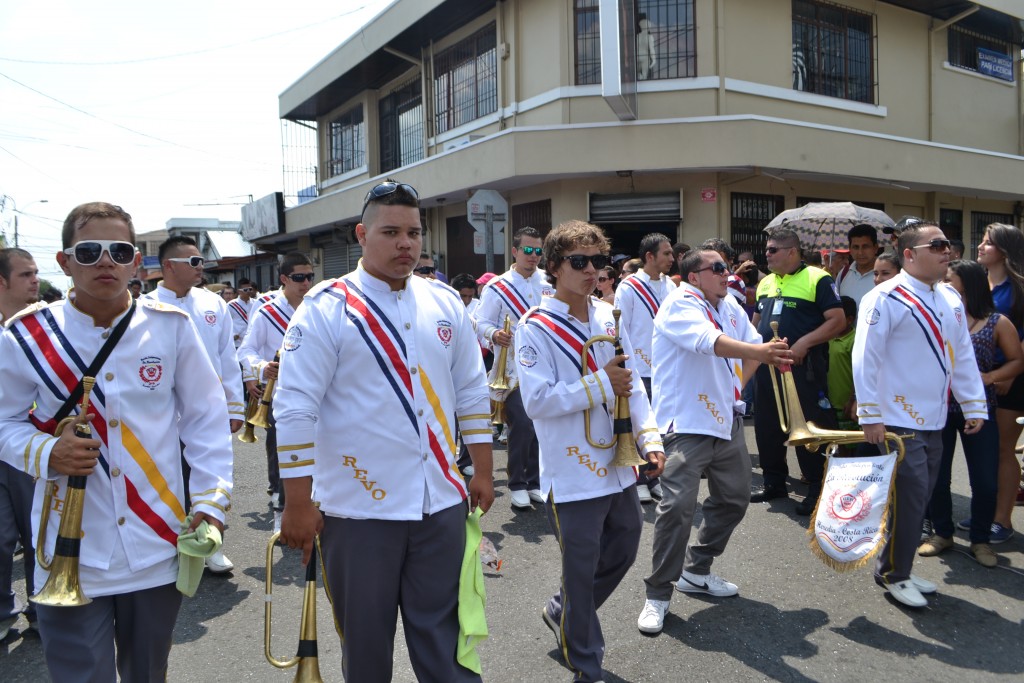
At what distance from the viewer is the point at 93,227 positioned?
2818mm

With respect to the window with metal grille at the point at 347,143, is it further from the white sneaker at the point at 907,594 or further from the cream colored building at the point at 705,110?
the white sneaker at the point at 907,594

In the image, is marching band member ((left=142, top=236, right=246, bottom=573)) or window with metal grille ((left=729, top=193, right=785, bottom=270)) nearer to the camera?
marching band member ((left=142, top=236, right=246, bottom=573))

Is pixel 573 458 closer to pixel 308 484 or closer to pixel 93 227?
pixel 308 484

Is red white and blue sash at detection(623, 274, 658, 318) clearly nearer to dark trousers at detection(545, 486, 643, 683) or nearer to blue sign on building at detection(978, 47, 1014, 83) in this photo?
dark trousers at detection(545, 486, 643, 683)

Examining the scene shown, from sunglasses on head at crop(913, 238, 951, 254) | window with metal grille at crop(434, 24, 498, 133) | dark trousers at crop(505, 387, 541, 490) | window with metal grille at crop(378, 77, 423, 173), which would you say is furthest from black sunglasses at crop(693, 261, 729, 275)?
window with metal grille at crop(378, 77, 423, 173)

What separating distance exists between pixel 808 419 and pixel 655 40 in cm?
1074

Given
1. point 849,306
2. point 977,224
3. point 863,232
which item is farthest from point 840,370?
point 977,224

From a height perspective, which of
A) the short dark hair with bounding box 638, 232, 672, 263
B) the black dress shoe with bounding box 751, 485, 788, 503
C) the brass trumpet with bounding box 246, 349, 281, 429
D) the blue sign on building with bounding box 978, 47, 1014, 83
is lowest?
the black dress shoe with bounding box 751, 485, 788, 503

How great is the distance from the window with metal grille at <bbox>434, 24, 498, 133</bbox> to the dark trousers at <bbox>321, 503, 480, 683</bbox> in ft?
A: 51.3

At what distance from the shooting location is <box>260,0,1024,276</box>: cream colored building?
14.5 metres

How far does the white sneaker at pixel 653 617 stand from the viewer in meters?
4.33

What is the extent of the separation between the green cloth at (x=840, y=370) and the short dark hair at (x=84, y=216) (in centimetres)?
561

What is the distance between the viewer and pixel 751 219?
15648 millimetres

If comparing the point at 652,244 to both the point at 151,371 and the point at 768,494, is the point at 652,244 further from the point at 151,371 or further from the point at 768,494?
the point at 151,371
